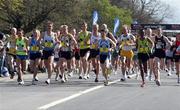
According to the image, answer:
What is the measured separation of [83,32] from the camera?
74.2 feet

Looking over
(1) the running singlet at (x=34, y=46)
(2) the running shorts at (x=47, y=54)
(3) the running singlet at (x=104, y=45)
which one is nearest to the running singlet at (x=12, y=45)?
(1) the running singlet at (x=34, y=46)

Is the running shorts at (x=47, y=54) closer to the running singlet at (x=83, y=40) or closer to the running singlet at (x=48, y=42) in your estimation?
the running singlet at (x=48, y=42)

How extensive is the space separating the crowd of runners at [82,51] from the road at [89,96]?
699 mm

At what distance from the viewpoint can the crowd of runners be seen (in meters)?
19.7

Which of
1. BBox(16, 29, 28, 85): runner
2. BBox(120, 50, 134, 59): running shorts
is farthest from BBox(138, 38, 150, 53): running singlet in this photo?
BBox(16, 29, 28, 85): runner

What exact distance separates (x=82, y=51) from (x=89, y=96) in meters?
7.08

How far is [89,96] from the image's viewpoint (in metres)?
15.6

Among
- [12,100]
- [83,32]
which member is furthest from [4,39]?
[12,100]

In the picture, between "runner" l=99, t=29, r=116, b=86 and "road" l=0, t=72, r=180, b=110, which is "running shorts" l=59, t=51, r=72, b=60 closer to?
"road" l=0, t=72, r=180, b=110

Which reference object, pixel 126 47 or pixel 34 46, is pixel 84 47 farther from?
pixel 34 46

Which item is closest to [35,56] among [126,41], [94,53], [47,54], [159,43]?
[47,54]

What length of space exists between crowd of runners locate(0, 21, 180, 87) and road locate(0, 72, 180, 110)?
2.29 ft

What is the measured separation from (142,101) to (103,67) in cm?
530

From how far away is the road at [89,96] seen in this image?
13266 millimetres
